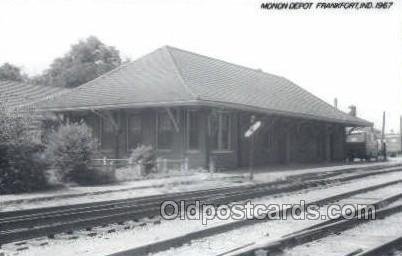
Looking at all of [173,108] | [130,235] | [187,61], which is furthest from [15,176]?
[187,61]

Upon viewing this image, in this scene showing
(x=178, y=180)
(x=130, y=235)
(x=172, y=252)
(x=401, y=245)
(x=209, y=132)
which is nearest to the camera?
(x=172, y=252)

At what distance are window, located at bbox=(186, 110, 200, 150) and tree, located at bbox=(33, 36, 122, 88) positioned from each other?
116 feet

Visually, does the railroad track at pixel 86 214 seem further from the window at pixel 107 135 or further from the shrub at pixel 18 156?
the window at pixel 107 135

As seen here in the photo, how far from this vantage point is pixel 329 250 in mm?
7492

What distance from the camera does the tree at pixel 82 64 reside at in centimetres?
5388

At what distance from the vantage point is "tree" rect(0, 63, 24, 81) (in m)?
55.5

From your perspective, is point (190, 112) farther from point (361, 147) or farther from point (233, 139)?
point (361, 147)

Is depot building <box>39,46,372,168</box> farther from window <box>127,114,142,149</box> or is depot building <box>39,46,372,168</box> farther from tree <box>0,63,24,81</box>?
tree <box>0,63,24,81</box>

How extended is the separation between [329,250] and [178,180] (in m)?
9.64

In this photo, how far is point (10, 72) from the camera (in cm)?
5700

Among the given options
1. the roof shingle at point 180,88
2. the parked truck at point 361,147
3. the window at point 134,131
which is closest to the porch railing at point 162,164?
the window at point 134,131

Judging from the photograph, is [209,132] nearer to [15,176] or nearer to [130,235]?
[15,176]

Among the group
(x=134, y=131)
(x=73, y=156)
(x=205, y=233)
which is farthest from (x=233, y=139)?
A: (x=205, y=233)

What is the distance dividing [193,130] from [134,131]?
3.15 m
